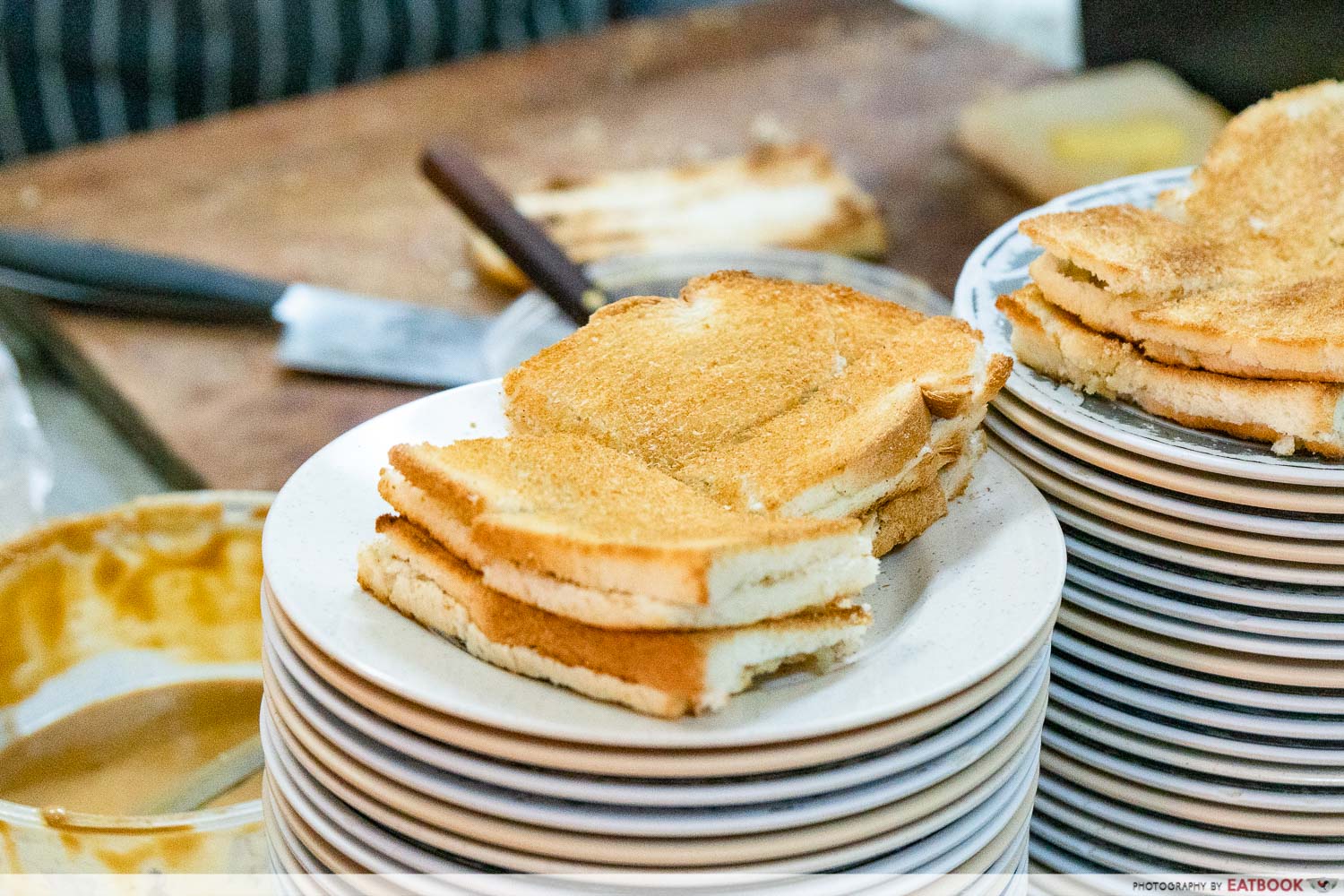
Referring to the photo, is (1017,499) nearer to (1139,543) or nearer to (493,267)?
(1139,543)

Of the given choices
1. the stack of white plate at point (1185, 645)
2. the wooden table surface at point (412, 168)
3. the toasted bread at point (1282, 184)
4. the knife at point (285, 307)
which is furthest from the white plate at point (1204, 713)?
the wooden table surface at point (412, 168)

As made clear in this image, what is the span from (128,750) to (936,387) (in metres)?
0.75

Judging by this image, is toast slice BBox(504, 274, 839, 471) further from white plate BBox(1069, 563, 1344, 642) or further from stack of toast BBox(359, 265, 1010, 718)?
white plate BBox(1069, 563, 1344, 642)

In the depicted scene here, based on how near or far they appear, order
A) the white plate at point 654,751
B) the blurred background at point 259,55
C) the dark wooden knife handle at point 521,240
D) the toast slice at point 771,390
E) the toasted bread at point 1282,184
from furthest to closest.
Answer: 1. the blurred background at point 259,55
2. the dark wooden knife handle at point 521,240
3. the toasted bread at point 1282,184
4. the toast slice at point 771,390
5. the white plate at point 654,751

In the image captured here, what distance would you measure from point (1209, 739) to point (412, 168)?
1770mm

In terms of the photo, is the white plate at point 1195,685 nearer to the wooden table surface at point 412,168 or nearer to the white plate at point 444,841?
the white plate at point 444,841

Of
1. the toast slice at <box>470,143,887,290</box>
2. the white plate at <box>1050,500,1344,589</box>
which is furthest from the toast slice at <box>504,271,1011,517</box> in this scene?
the toast slice at <box>470,143,887,290</box>

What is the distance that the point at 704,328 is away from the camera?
97cm

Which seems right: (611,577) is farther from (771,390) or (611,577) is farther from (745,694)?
(771,390)

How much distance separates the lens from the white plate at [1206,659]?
33.5 inches

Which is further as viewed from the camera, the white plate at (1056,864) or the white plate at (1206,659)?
the white plate at (1056,864)

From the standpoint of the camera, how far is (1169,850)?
0.93 metres

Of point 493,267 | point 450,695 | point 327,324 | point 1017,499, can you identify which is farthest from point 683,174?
point 450,695

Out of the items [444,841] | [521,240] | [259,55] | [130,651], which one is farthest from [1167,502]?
[259,55]
